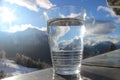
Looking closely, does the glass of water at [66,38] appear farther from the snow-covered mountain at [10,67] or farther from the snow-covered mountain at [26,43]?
the snow-covered mountain at [26,43]

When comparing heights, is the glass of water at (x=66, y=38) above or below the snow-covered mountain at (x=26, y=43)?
below

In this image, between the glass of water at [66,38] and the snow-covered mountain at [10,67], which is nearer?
the glass of water at [66,38]

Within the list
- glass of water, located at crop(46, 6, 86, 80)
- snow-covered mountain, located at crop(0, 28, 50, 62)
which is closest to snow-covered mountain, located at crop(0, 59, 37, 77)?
snow-covered mountain, located at crop(0, 28, 50, 62)

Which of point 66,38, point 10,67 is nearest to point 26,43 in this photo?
point 10,67

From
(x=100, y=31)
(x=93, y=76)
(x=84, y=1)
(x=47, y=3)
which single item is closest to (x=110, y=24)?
(x=100, y=31)

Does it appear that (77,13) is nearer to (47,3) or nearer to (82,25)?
(82,25)

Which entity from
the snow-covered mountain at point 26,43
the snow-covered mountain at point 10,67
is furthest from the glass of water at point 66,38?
the snow-covered mountain at point 26,43

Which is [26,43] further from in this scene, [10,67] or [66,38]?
[66,38]

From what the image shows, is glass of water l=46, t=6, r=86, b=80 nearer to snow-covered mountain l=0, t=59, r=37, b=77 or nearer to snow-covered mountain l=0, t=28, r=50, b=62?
snow-covered mountain l=0, t=59, r=37, b=77
